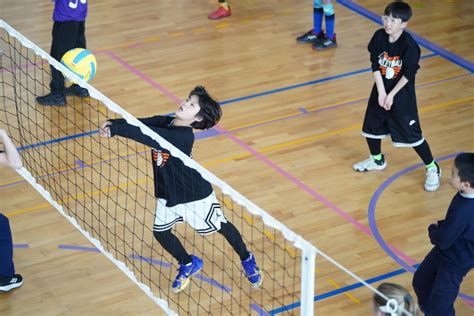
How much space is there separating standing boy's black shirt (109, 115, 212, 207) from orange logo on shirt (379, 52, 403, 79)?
213cm

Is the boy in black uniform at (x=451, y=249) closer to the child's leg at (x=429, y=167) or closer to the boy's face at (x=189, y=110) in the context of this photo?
the boy's face at (x=189, y=110)

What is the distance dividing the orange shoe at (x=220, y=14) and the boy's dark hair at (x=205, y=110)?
5.54 meters

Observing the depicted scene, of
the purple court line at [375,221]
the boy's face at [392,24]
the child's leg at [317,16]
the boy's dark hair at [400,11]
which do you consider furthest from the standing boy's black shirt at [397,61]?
the child's leg at [317,16]

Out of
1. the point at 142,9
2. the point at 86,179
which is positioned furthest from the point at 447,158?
the point at 142,9

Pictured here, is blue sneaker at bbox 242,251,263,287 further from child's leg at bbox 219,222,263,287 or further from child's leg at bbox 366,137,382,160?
child's leg at bbox 366,137,382,160

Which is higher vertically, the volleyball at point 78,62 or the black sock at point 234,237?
the volleyball at point 78,62

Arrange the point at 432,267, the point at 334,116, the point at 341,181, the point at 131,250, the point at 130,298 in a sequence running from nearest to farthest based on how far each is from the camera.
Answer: the point at 432,267 → the point at 130,298 → the point at 131,250 → the point at 341,181 → the point at 334,116

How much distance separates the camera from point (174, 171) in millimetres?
5930

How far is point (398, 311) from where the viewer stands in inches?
180

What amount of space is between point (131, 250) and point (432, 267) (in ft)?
7.87

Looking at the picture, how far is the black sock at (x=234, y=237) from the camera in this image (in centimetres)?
618

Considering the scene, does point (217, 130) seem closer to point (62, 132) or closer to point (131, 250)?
point (62, 132)

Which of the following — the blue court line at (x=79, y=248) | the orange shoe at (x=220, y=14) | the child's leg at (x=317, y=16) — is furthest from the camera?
the orange shoe at (x=220, y=14)

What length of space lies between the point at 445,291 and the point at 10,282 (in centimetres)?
304
